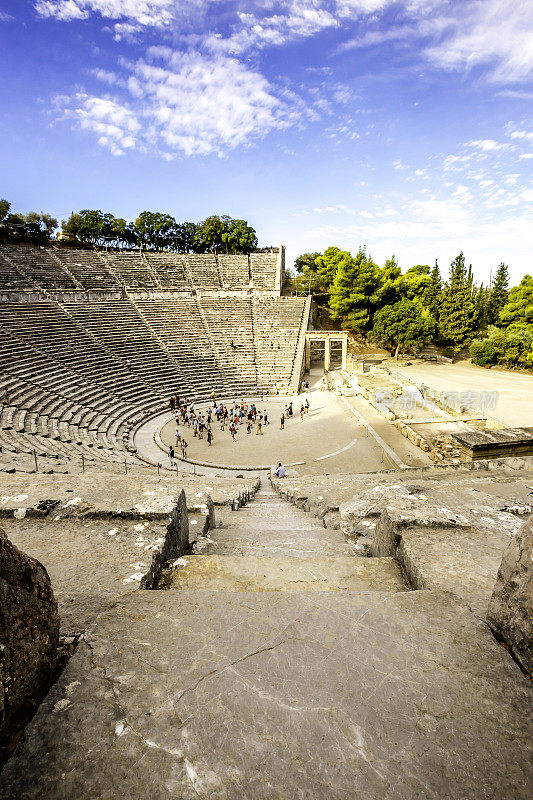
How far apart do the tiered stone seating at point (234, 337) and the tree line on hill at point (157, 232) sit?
19.4 meters

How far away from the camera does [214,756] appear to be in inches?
61.6

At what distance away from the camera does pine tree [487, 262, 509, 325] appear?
143 ft

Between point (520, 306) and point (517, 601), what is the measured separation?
45289 millimetres

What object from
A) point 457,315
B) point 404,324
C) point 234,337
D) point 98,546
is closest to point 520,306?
point 457,315

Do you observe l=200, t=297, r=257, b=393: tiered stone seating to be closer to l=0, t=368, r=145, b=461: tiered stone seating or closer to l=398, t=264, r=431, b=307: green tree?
l=0, t=368, r=145, b=461: tiered stone seating

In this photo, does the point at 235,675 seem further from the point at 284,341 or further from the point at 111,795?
the point at 284,341

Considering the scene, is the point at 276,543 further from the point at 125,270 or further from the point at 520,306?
the point at 520,306

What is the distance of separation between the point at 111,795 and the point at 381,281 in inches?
1835

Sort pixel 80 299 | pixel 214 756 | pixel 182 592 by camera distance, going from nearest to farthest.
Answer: pixel 214 756 → pixel 182 592 → pixel 80 299

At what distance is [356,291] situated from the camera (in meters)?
40.7

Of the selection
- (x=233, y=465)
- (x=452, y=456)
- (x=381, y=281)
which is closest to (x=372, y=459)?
(x=452, y=456)

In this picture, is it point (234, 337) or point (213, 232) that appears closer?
point (234, 337)

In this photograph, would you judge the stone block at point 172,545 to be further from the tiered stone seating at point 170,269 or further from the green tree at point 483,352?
the green tree at point 483,352

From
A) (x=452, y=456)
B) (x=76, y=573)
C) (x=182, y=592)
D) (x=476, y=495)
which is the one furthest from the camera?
(x=452, y=456)
